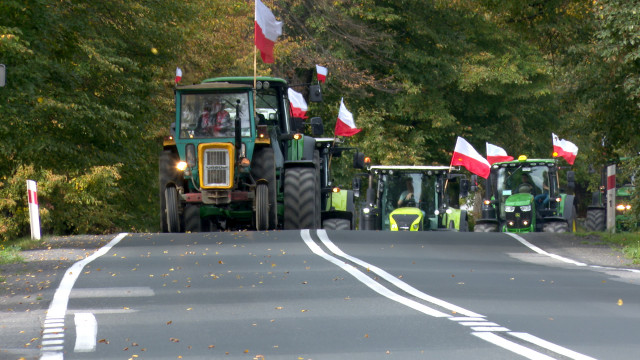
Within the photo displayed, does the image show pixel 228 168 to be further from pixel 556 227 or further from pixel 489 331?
pixel 489 331

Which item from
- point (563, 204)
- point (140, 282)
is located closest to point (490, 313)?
point (140, 282)

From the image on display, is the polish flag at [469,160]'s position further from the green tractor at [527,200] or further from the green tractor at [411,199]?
the green tractor at [411,199]

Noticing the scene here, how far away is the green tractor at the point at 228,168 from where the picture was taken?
23.4 meters

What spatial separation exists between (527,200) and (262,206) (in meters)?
10.8

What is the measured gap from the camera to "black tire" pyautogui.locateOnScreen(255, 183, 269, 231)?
23.5m

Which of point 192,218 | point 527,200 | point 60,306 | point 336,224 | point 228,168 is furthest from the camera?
point 527,200

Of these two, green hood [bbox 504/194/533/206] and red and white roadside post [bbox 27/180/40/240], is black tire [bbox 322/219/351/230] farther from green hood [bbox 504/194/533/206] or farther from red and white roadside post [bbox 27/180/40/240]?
red and white roadside post [bbox 27/180/40/240]

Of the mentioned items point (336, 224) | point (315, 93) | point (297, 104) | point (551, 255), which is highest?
point (297, 104)

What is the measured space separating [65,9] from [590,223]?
19.1 m

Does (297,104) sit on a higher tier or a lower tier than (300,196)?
higher

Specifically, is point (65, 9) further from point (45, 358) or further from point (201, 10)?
point (45, 358)

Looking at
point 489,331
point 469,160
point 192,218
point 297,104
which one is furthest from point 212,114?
point 489,331

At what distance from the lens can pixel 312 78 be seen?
142 ft

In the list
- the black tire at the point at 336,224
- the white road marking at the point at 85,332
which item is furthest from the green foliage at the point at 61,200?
the white road marking at the point at 85,332
